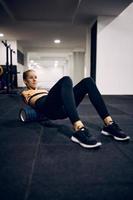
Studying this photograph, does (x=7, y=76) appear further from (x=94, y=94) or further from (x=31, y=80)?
(x=94, y=94)

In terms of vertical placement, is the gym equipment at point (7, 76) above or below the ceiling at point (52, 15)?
below

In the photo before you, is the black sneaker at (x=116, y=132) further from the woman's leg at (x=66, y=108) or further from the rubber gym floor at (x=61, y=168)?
the woman's leg at (x=66, y=108)

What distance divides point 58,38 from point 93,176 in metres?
9.89

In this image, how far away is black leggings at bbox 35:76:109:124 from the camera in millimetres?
1779

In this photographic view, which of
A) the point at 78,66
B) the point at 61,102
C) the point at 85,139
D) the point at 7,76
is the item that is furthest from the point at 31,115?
the point at 78,66

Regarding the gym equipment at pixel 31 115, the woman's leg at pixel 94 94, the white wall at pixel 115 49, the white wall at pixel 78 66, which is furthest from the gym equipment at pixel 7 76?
the white wall at pixel 78 66

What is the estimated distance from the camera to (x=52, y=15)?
690 cm

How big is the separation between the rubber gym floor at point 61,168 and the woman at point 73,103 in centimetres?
7

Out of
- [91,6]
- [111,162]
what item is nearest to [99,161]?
[111,162]

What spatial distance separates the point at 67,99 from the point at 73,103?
6cm

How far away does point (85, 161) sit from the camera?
1.41 m

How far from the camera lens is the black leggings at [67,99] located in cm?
178

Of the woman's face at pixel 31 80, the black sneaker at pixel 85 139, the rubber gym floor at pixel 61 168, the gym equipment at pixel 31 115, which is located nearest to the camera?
the rubber gym floor at pixel 61 168

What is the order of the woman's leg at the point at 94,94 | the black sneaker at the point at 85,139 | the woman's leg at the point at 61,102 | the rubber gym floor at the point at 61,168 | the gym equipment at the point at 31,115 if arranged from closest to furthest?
the rubber gym floor at the point at 61,168 → the black sneaker at the point at 85,139 → the woman's leg at the point at 61,102 → the woman's leg at the point at 94,94 → the gym equipment at the point at 31,115
